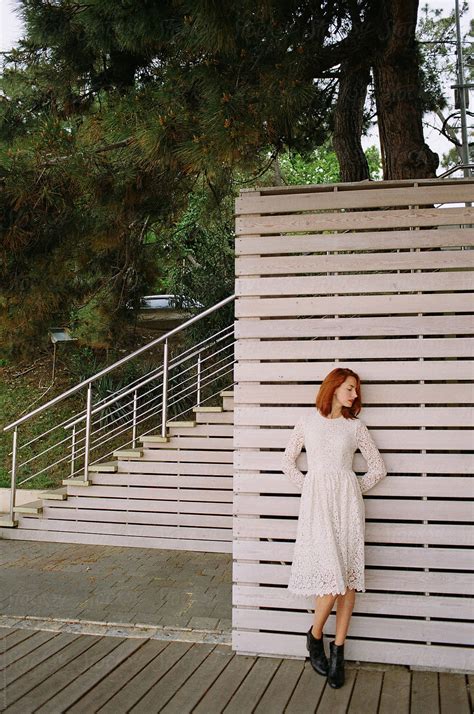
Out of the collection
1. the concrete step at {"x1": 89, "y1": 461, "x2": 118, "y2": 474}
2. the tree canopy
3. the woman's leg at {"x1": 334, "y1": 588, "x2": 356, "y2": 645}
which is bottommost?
the woman's leg at {"x1": 334, "y1": 588, "x2": 356, "y2": 645}

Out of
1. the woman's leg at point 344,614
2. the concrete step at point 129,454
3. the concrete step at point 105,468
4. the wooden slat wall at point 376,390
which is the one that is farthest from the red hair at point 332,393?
the concrete step at point 105,468

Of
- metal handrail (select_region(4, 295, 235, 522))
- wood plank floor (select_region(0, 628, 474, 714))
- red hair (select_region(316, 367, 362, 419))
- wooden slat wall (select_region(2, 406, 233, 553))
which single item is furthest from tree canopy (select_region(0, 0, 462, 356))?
Answer: wood plank floor (select_region(0, 628, 474, 714))

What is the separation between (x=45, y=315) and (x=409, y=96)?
3745mm

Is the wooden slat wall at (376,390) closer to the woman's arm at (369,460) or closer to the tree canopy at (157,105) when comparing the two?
the woman's arm at (369,460)

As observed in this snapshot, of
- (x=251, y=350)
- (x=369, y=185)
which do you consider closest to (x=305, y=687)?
(x=251, y=350)

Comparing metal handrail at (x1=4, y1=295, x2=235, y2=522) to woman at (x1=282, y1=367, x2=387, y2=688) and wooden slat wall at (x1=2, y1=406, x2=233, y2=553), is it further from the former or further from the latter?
woman at (x1=282, y1=367, x2=387, y2=688)

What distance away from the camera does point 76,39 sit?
4797mm

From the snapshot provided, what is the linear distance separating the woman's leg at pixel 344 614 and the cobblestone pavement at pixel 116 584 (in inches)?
37.5

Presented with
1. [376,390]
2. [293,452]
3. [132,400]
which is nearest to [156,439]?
[132,400]

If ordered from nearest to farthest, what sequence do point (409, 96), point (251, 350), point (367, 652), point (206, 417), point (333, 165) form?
point (367, 652)
point (251, 350)
point (409, 96)
point (206, 417)
point (333, 165)

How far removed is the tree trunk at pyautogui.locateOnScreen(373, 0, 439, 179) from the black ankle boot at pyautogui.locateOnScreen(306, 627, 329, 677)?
10.6ft

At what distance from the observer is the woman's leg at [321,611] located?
3.64 m

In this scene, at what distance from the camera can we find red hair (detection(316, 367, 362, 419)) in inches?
148

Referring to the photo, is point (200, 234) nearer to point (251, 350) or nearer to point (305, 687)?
point (251, 350)
